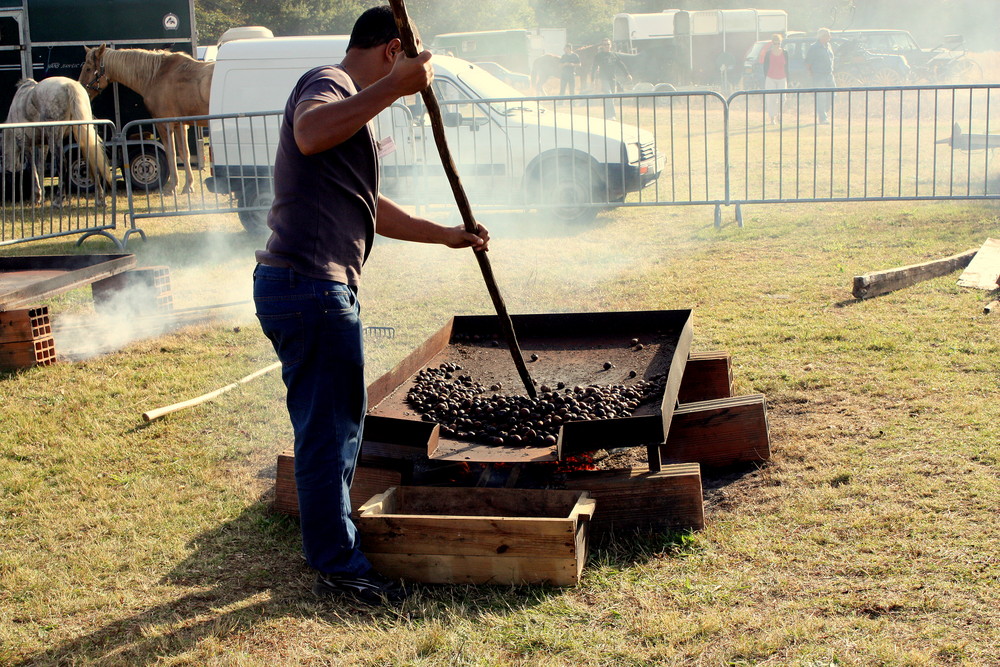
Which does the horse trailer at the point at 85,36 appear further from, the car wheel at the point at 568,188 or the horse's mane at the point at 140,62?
the car wheel at the point at 568,188

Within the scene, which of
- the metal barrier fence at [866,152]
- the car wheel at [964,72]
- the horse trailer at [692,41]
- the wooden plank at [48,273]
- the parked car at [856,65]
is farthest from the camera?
the horse trailer at [692,41]

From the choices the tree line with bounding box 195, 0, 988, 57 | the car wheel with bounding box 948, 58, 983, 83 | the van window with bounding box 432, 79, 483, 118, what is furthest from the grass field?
the tree line with bounding box 195, 0, 988, 57

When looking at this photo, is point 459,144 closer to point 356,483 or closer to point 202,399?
point 202,399

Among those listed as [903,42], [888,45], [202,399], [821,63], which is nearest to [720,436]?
[202,399]

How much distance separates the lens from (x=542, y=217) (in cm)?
1259

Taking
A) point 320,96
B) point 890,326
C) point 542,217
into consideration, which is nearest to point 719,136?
point 542,217

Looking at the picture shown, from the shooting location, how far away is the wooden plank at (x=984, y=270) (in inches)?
309

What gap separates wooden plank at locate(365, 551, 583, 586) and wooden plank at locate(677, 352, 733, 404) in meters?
1.97

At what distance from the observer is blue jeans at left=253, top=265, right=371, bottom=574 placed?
3.30 metres

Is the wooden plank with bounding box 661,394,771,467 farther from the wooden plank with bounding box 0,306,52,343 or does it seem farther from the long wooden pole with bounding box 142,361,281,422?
the wooden plank with bounding box 0,306,52,343

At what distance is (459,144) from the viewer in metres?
12.3

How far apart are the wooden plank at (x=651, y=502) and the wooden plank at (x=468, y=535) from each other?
46 centimetres

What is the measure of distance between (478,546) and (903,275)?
19.0 ft

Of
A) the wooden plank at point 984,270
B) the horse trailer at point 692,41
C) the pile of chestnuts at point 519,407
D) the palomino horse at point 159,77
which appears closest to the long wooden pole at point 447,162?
the pile of chestnuts at point 519,407
